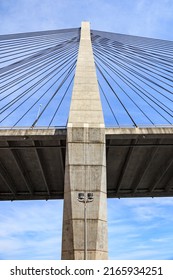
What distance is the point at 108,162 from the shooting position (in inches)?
1167

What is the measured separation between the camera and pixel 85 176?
20.3 m

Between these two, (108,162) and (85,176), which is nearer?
(85,176)

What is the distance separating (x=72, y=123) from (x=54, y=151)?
616cm

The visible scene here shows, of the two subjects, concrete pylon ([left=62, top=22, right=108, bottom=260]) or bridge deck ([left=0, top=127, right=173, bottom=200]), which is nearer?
concrete pylon ([left=62, top=22, right=108, bottom=260])

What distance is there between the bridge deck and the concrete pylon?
56.7 inches

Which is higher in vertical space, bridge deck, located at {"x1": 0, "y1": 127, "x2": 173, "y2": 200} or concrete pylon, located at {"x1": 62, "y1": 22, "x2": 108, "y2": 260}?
bridge deck, located at {"x1": 0, "y1": 127, "x2": 173, "y2": 200}

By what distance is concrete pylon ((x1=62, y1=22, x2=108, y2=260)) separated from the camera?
19234 mm

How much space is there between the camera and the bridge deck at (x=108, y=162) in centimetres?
2230

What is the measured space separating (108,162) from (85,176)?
9.53m

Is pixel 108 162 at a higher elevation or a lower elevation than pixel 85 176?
higher

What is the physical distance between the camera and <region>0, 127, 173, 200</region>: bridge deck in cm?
2230
